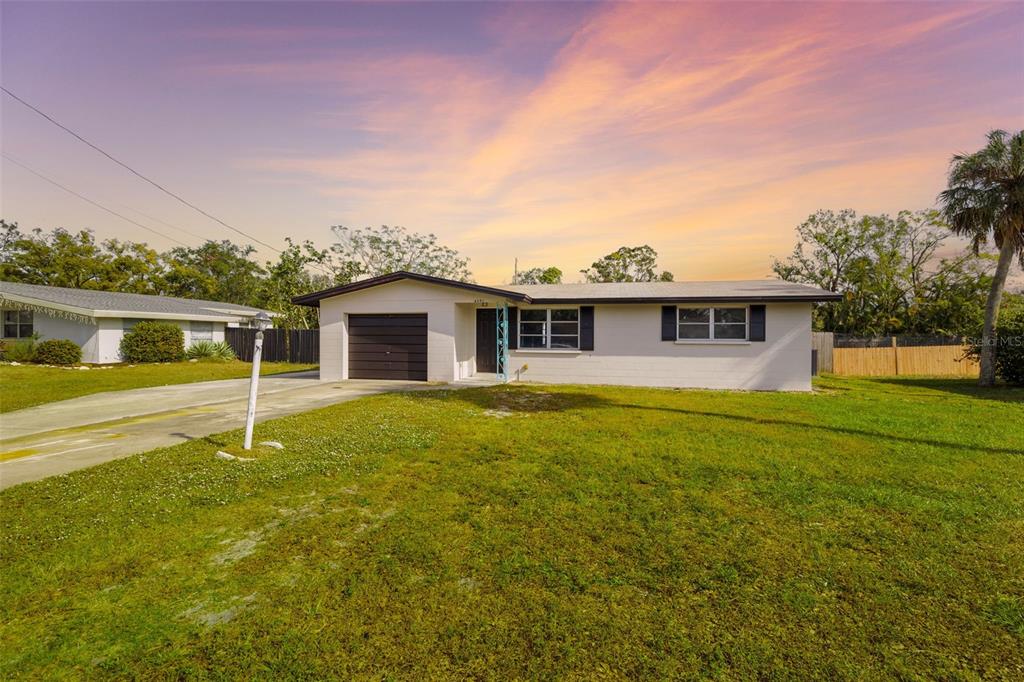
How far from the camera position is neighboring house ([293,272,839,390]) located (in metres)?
12.8

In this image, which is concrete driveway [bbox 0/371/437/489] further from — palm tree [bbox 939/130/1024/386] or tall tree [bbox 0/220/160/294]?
tall tree [bbox 0/220/160/294]

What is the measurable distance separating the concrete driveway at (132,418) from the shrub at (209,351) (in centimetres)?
1031

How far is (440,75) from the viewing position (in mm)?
11586

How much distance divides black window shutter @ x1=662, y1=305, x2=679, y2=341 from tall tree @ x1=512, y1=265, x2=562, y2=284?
2827 cm

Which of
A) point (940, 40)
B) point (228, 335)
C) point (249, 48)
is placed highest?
point (249, 48)

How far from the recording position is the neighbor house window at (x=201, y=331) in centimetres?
2373

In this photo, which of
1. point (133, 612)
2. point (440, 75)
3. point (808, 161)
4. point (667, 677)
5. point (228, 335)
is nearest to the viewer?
point (667, 677)

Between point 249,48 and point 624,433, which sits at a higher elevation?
point 249,48

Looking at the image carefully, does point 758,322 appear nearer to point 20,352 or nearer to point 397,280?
point 397,280

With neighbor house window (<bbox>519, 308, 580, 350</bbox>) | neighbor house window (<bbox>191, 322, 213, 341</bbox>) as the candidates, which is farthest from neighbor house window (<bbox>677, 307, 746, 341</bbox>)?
neighbor house window (<bbox>191, 322, 213, 341</bbox>)

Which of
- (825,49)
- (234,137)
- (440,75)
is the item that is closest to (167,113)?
(234,137)

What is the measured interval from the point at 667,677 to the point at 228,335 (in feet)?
93.3

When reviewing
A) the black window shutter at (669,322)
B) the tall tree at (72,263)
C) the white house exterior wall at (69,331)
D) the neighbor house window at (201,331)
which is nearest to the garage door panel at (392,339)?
the black window shutter at (669,322)

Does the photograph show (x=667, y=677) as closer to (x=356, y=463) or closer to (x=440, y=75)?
(x=356, y=463)
